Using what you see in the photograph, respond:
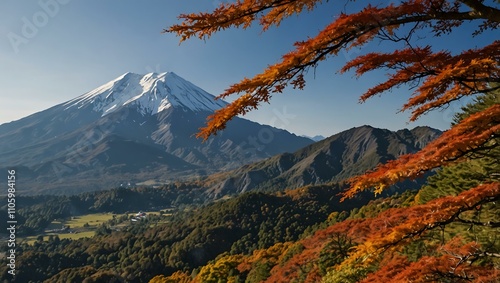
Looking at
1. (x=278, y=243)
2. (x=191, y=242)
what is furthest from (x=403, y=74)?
(x=191, y=242)

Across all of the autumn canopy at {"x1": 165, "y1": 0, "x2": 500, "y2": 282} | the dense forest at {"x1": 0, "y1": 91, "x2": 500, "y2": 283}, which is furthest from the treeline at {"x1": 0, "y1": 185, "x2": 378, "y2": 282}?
the autumn canopy at {"x1": 165, "y1": 0, "x2": 500, "y2": 282}

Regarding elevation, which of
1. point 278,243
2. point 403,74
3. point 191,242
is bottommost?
point 191,242

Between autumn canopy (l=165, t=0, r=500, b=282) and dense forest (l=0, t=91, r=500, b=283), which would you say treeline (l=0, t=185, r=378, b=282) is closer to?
dense forest (l=0, t=91, r=500, b=283)

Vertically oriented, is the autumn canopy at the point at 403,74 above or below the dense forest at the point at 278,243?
above

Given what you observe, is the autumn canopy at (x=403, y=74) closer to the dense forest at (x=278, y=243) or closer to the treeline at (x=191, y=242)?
the dense forest at (x=278, y=243)

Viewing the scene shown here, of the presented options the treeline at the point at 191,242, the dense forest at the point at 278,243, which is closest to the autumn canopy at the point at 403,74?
the dense forest at the point at 278,243

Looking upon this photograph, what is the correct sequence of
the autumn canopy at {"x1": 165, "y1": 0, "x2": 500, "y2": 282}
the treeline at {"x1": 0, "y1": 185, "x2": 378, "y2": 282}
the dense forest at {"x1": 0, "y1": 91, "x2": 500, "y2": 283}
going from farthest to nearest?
the treeline at {"x1": 0, "y1": 185, "x2": 378, "y2": 282}, the dense forest at {"x1": 0, "y1": 91, "x2": 500, "y2": 283}, the autumn canopy at {"x1": 165, "y1": 0, "x2": 500, "y2": 282}

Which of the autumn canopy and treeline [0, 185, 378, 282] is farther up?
the autumn canopy

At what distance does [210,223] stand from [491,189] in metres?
117

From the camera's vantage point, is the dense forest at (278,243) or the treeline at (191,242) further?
the treeline at (191,242)

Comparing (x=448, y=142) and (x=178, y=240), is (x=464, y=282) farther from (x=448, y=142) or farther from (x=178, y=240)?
(x=178, y=240)

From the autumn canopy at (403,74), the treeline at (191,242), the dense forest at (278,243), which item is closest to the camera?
the autumn canopy at (403,74)

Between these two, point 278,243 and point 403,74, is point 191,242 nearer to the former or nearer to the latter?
point 278,243

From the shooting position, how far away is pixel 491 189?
562cm
